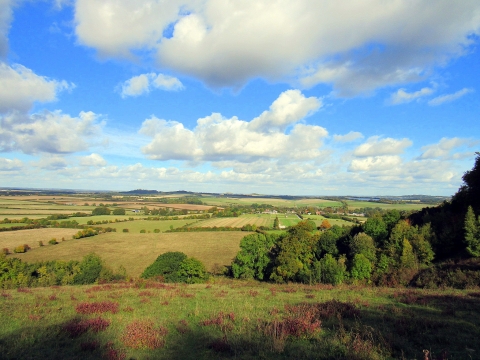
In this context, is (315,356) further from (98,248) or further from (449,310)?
(98,248)

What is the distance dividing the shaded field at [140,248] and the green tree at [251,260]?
11.8 metres

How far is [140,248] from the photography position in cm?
7050

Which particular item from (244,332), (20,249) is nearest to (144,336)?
(244,332)

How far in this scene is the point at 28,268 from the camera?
4309cm

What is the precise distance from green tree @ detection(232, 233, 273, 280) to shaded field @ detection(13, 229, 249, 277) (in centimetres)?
1175

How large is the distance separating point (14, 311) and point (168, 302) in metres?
6.14

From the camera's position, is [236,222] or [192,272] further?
[236,222]

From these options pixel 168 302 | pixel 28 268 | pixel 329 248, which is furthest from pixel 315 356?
pixel 28 268

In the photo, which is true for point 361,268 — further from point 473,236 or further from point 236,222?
point 236,222

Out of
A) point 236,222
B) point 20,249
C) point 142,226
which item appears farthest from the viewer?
point 236,222

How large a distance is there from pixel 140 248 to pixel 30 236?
30.3 m

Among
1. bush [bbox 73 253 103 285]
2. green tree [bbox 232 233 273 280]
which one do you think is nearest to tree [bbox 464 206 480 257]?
green tree [bbox 232 233 273 280]

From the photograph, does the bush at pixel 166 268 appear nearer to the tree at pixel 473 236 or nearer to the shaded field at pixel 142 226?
the tree at pixel 473 236

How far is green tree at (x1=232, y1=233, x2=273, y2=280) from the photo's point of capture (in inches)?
1758
